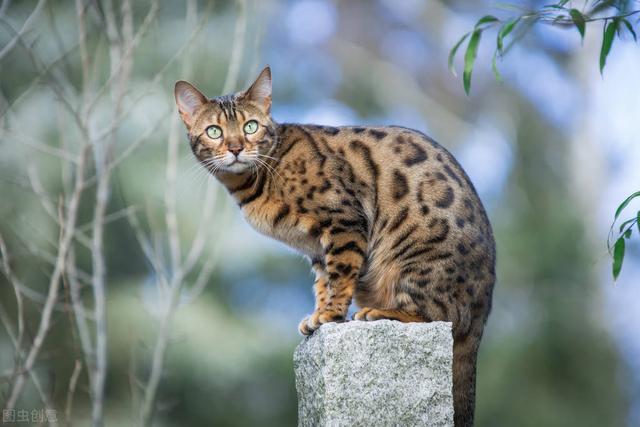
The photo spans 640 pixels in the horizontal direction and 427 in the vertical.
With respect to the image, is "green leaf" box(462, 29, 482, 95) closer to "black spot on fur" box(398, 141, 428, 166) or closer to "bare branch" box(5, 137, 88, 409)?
"black spot on fur" box(398, 141, 428, 166)

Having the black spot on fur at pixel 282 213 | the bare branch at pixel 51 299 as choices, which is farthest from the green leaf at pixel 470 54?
the bare branch at pixel 51 299

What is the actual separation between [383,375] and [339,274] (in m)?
0.77

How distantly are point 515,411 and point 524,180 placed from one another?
3692 millimetres

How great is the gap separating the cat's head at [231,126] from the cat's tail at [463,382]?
1.39 meters

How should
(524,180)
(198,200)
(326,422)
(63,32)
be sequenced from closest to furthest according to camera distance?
(326,422) → (63,32) → (198,200) → (524,180)

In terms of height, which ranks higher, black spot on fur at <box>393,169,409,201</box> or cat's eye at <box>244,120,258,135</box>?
cat's eye at <box>244,120,258,135</box>

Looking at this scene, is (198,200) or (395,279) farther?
(198,200)

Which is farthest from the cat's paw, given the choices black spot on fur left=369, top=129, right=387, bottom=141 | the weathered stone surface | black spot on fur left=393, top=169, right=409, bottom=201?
black spot on fur left=369, top=129, right=387, bottom=141

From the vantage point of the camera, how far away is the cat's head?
15.4 feet

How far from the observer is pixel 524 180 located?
523 inches

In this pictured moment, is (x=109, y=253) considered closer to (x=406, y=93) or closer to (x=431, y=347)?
(x=406, y=93)

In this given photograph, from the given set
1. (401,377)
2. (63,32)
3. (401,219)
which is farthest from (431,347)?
(63,32)

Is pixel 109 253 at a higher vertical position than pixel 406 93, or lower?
lower

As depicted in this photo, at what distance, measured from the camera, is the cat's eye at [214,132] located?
478cm
